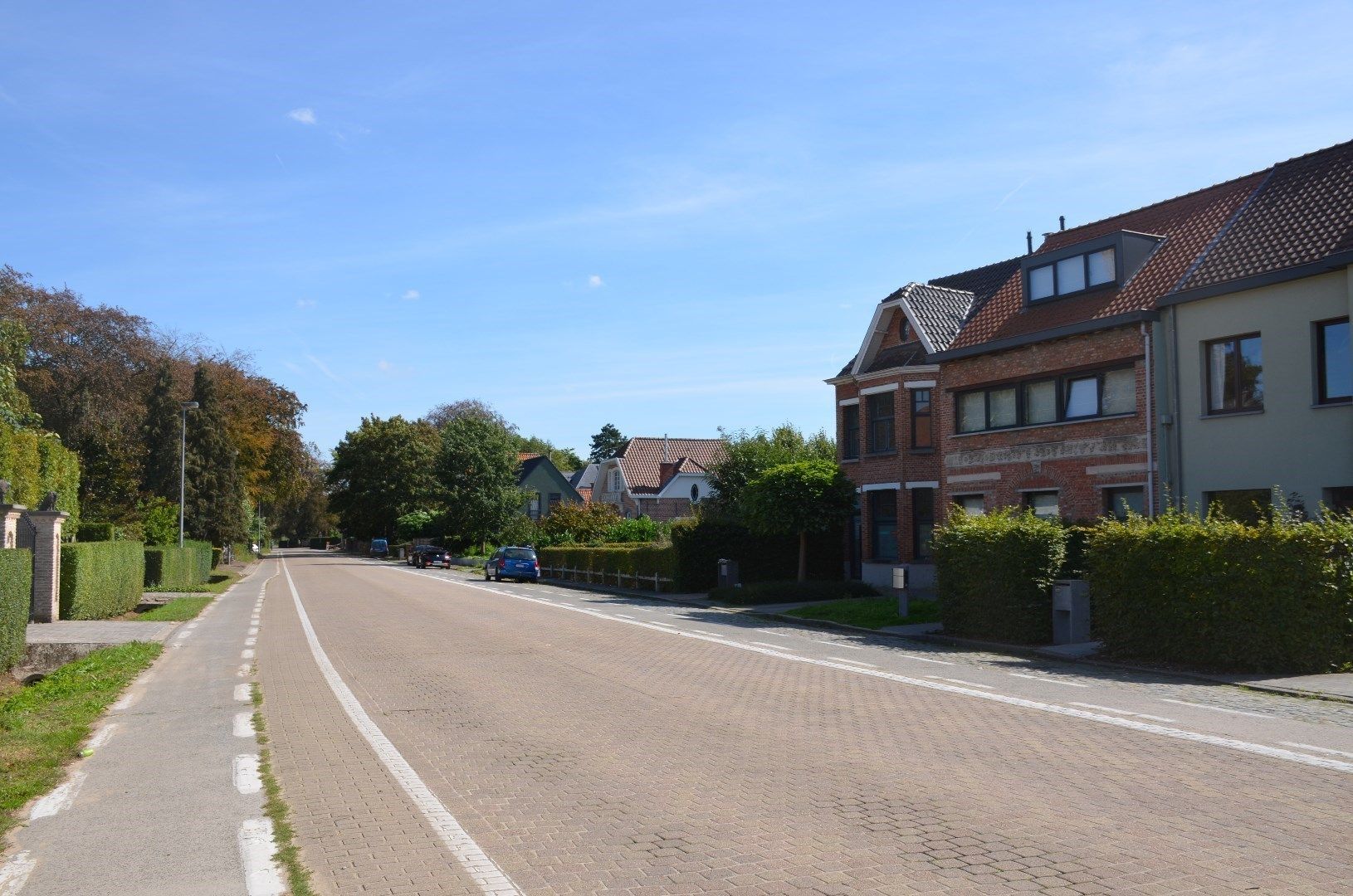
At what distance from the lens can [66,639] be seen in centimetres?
1900

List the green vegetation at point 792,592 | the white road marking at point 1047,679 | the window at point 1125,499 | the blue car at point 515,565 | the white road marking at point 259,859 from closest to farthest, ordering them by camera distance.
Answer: the white road marking at point 259,859, the white road marking at point 1047,679, the window at point 1125,499, the green vegetation at point 792,592, the blue car at point 515,565

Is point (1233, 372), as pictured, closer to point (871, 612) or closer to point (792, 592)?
point (871, 612)

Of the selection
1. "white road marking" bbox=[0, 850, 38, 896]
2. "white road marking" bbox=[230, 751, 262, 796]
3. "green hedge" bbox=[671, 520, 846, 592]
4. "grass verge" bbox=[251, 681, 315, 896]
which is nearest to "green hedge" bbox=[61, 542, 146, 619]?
"green hedge" bbox=[671, 520, 846, 592]

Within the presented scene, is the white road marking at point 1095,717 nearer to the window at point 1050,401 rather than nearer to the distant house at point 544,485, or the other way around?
the window at point 1050,401

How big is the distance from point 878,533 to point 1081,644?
50.9ft

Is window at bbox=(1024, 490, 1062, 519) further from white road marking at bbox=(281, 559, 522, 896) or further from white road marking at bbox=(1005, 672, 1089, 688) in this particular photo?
white road marking at bbox=(281, 559, 522, 896)

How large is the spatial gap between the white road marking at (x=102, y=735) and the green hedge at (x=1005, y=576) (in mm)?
13288

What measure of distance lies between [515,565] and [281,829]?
40201 millimetres

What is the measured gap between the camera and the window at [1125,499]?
23.1m

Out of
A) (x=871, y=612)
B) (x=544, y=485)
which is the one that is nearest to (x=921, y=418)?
(x=871, y=612)

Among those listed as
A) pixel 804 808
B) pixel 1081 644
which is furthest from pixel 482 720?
pixel 1081 644

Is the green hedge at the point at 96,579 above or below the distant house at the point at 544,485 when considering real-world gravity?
below

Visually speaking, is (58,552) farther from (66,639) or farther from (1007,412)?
(1007,412)

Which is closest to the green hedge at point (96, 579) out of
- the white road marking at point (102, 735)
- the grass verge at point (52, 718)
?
the grass verge at point (52, 718)
